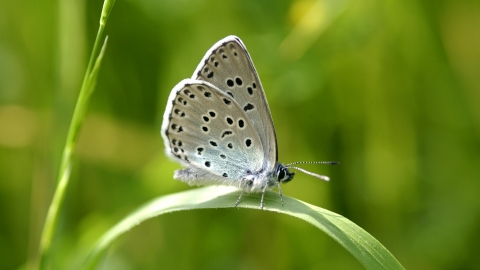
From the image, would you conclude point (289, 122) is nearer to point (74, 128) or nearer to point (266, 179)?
point (266, 179)

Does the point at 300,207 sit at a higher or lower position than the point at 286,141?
lower

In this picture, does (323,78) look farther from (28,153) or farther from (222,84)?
(28,153)

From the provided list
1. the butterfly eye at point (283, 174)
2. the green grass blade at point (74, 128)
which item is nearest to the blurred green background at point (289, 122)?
the butterfly eye at point (283, 174)

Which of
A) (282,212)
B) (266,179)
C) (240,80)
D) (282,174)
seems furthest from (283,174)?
(282,212)

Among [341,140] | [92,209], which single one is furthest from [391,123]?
[92,209]

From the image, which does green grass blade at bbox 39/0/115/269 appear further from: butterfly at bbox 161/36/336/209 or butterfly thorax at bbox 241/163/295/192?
butterfly thorax at bbox 241/163/295/192

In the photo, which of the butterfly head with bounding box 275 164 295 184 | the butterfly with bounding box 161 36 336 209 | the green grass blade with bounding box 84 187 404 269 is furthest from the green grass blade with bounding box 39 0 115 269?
the butterfly head with bounding box 275 164 295 184

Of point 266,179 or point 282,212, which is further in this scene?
point 266,179

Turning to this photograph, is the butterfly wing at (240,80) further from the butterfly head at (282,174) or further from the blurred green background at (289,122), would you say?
the blurred green background at (289,122)

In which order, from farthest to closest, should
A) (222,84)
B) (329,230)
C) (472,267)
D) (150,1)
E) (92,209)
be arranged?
(150,1), (92,209), (472,267), (222,84), (329,230)
